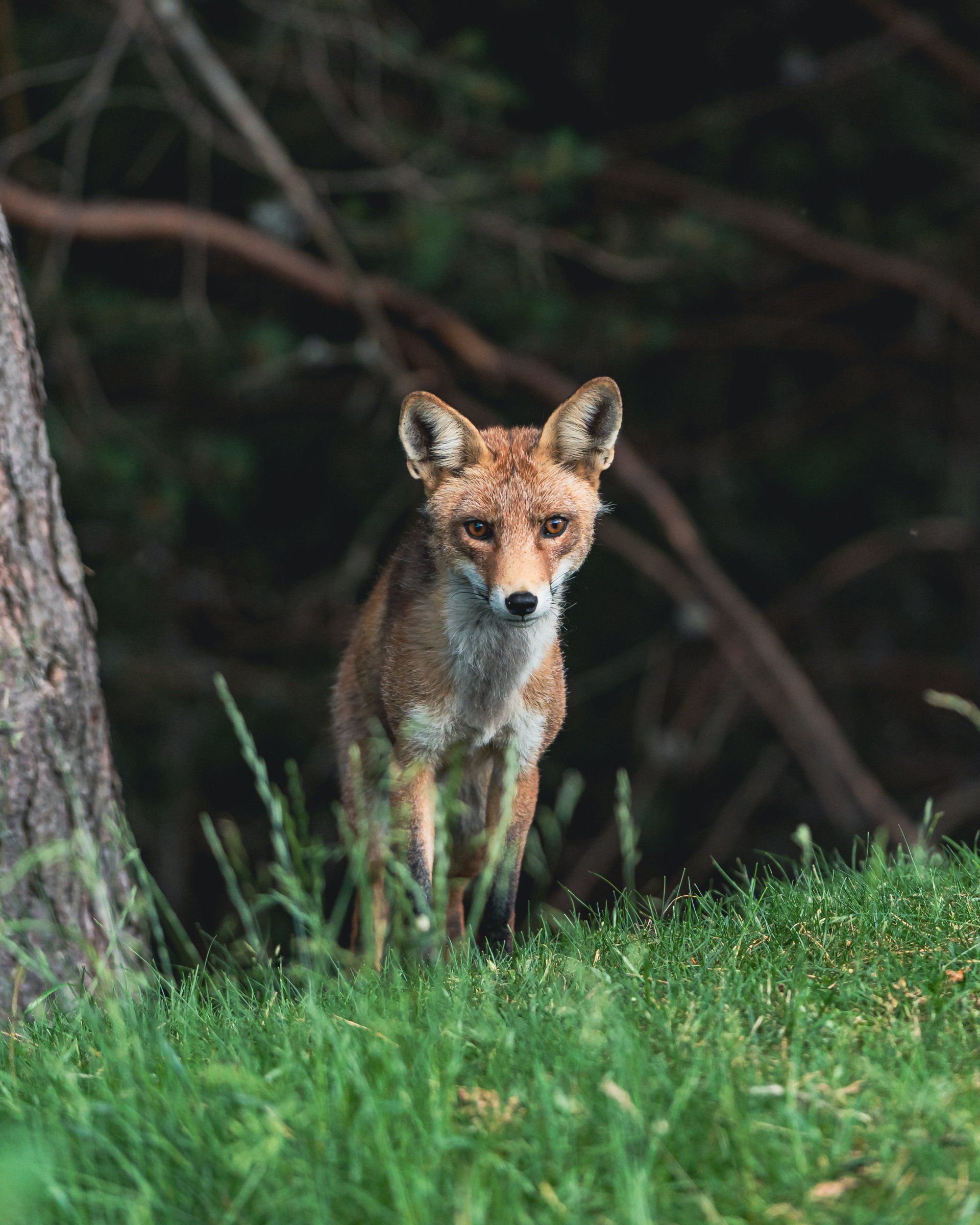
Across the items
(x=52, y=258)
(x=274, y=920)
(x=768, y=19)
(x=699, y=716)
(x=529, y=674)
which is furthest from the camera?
(x=768, y=19)

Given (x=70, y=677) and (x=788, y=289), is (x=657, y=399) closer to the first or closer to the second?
(x=788, y=289)

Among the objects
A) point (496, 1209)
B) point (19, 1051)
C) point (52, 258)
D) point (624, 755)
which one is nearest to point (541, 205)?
point (52, 258)

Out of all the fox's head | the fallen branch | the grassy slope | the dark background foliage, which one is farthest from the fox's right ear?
the dark background foliage

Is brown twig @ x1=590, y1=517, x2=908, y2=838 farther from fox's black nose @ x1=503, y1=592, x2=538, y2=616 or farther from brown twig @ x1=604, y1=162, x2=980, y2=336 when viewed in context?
fox's black nose @ x1=503, y1=592, x2=538, y2=616

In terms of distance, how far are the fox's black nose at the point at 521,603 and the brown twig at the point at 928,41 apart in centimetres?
737

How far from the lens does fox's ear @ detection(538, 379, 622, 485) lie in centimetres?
424

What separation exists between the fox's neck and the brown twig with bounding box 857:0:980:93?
23.3ft

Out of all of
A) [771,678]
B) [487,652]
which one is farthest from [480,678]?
[771,678]

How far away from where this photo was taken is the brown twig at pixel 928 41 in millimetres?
9336

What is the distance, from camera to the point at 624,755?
40.6 feet

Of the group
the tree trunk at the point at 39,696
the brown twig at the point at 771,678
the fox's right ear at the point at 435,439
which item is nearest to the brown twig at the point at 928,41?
the brown twig at the point at 771,678

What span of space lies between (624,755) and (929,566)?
357cm

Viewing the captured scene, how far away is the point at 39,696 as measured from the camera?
13.9 ft

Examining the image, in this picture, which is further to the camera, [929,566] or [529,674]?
[929,566]
